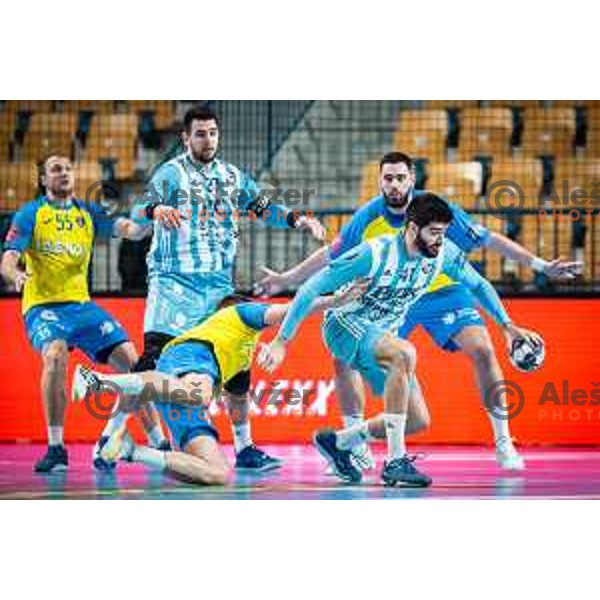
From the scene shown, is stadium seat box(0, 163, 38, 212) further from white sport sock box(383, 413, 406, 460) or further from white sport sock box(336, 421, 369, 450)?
white sport sock box(383, 413, 406, 460)

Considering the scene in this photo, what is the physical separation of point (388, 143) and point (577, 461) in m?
1.81

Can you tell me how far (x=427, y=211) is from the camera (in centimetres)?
805

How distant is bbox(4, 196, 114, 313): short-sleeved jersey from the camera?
8273mm

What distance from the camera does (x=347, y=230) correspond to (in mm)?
8125

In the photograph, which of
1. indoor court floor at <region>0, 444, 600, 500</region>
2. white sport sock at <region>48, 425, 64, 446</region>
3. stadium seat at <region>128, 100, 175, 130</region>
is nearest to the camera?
indoor court floor at <region>0, 444, 600, 500</region>

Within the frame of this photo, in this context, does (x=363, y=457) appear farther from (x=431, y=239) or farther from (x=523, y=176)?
(x=523, y=176)

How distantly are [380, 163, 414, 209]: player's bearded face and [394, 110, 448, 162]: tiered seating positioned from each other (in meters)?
0.11

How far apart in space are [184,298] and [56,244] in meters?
0.70

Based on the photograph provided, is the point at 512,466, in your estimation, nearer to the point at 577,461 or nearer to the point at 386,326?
the point at 577,461

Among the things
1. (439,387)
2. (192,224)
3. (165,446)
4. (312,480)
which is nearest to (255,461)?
(312,480)

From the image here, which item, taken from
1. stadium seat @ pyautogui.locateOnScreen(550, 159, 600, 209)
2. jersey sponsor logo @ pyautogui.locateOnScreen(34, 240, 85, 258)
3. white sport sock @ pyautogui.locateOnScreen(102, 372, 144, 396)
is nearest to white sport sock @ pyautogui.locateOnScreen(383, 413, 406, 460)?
white sport sock @ pyautogui.locateOnScreen(102, 372, 144, 396)

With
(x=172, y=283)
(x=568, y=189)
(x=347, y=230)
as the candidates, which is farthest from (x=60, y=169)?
(x=568, y=189)

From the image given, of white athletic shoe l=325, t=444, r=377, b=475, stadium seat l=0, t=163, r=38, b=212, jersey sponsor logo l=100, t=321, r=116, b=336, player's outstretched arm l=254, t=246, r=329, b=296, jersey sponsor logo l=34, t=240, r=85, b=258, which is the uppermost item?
stadium seat l=0, t=163, r=38, b=212

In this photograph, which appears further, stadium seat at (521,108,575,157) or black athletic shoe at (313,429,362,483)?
stadium seat at (521,108,575,157)
